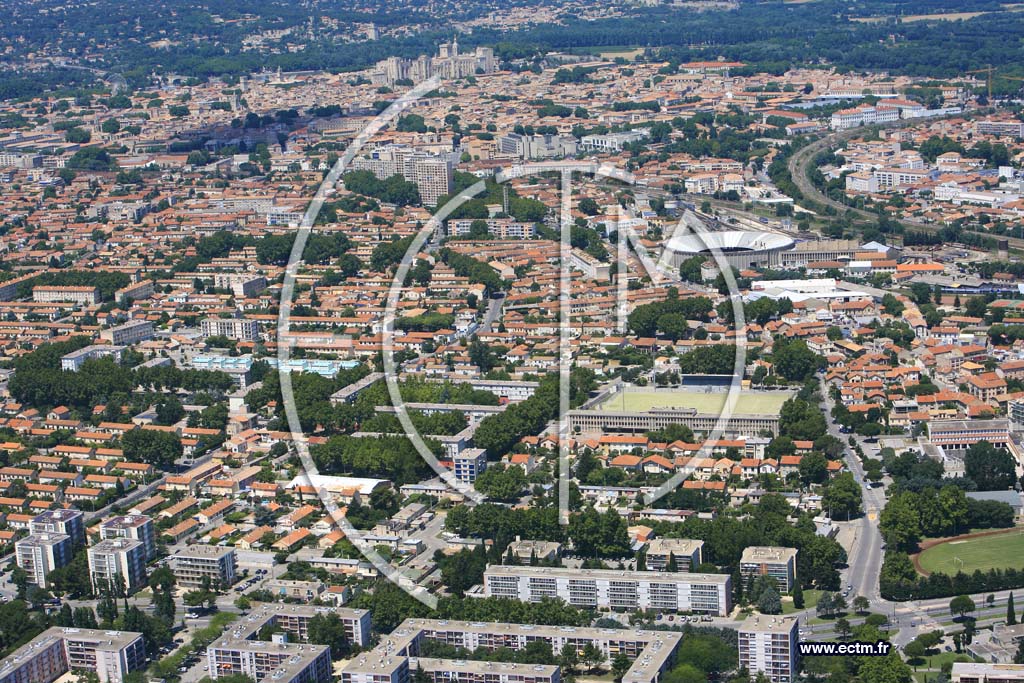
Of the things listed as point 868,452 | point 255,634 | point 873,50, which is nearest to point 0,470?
point 255,634

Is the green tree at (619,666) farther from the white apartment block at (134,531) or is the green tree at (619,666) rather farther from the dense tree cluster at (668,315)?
the dense tree cluster at (668,315)

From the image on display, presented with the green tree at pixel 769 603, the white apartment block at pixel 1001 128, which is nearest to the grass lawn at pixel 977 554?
the green tree at pixel 769 603

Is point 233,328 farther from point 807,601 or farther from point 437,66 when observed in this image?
point 437,66

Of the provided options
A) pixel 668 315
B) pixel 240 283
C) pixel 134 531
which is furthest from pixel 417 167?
pixel 134 531

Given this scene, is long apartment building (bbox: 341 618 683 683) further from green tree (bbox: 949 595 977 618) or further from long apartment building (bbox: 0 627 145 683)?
green tree (bbox: 949 595 977 618)

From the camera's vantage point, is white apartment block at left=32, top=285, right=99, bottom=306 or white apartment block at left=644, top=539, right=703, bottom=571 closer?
white apartment block at left=644, top=539, right=703, bottom=571

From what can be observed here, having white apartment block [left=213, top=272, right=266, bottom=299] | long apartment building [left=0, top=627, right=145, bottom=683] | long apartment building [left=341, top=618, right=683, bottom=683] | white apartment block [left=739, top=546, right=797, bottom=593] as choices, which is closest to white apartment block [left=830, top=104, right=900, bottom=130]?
white apartment block [left=213, top=272, right=266, bottom=299]
